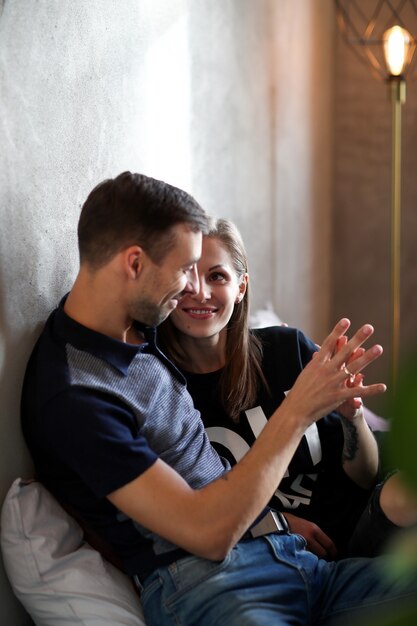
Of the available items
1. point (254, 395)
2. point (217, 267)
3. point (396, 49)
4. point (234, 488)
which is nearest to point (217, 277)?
point (217, 267)

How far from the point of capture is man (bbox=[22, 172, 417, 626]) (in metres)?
1.32

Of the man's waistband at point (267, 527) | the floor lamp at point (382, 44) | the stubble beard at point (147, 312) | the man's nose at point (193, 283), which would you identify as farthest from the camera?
the floor lamp at point (382, 44)

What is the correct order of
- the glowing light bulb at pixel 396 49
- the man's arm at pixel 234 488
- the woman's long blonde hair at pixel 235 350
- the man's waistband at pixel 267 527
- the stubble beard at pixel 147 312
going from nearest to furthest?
the man's arm at pixel 234 488, the stubble beard at pixel 147 312, the man's waistband at pixel 267 527, the woman's long blonde hair at pixel 235 350, the glowing light bulb at pixel 396 49

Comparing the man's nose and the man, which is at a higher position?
the man's nose

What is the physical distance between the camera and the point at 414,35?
3971 millimetres

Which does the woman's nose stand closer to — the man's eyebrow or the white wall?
the man's eyebrow

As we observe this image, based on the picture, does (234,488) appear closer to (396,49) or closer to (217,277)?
(217,277)

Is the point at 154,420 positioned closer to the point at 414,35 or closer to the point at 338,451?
the point at 338,451

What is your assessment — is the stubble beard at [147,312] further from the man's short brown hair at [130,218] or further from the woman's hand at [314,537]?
the woman's hand at [314,537]

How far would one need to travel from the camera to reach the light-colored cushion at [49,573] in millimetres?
1416

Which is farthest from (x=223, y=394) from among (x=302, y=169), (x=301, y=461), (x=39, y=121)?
(x=302, y=169)

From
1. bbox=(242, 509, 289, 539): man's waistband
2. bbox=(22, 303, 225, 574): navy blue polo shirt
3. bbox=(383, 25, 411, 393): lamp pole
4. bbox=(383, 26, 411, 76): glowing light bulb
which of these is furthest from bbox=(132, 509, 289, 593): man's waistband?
bbox=(383, 26, 411, 76): glowing light bulb

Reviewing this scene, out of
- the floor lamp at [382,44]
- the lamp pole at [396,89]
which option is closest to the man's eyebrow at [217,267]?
the lamp pole at [396,89]

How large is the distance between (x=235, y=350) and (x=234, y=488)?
0.62 m
